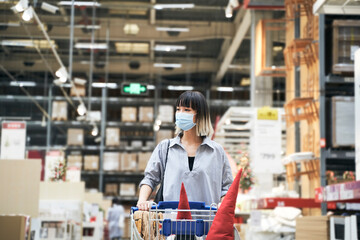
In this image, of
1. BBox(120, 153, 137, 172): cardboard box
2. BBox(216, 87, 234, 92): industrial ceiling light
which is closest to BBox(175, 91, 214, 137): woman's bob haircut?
BBox(120, 153, 137, 172): cardboard box

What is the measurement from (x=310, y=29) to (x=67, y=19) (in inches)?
363

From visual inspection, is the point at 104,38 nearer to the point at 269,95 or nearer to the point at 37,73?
the point at 37,73

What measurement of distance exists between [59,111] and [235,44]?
6080 millimetres

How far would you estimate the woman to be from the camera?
10.5ft

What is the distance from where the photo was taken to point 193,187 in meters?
3.20

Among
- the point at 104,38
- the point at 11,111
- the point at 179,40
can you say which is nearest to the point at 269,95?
the point at 179,40

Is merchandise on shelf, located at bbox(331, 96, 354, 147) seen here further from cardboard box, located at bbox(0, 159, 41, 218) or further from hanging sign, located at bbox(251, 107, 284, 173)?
cardboard box, located at bbox(0, 159, 41, 218)

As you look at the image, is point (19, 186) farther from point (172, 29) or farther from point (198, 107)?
point (172, 29)

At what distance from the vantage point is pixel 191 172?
3.20 m

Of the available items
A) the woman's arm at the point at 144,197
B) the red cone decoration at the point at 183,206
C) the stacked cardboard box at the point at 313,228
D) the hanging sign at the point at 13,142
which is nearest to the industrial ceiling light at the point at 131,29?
the hanging sign at the point at 13,142

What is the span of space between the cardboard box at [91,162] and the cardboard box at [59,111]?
4.87ft

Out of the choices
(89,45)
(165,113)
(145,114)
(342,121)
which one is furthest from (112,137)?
Answer: (342,121)

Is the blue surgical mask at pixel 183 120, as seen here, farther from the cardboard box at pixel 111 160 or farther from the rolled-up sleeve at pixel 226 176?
the cardboard box at pixel 111 160

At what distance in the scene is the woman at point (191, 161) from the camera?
10.5 ft
